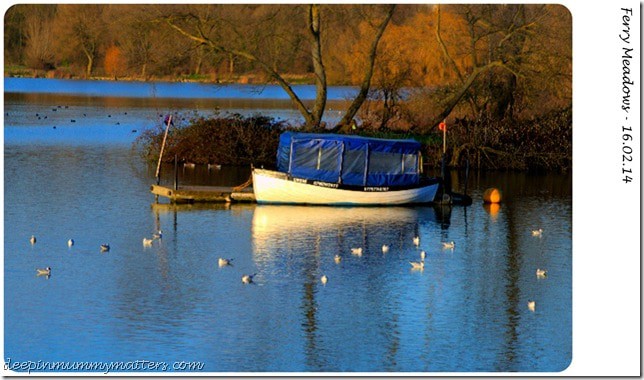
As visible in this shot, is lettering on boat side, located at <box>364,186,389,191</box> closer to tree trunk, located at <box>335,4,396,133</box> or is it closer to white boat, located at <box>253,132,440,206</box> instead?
white boat, located at <box>253,132,440,206</box>

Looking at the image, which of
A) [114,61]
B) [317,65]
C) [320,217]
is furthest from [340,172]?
[114,61]

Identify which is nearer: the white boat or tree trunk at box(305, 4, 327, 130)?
the white boat

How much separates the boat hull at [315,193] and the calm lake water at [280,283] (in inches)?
14.9

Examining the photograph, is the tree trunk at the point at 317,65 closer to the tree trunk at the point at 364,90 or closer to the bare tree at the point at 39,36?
the tree trunk at the point at 364,90

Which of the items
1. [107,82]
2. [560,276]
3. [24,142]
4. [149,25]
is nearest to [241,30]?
[149,25]

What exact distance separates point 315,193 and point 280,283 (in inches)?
371

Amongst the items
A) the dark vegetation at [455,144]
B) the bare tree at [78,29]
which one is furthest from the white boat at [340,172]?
the bare tree at [78,29]

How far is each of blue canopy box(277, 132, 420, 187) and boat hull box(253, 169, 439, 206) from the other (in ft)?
0.70

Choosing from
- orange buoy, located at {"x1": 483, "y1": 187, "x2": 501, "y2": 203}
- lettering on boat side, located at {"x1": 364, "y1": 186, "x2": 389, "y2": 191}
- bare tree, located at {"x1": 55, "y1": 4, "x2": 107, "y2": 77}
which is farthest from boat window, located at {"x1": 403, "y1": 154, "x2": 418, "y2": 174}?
bare tree, located at {"x1": 55, "y1": 4, "x2": 107, "y2": 77}

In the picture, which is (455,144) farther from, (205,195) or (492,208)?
(205,195)

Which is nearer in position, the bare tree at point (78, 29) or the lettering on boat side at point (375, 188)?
the lettering on boat side at point (375, 188)

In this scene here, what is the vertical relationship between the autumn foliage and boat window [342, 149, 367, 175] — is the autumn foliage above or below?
above

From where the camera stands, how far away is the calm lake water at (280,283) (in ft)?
60.6

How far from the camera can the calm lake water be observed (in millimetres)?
18469
